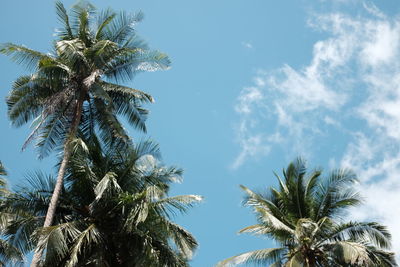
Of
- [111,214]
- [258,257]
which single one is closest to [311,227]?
[258,257]

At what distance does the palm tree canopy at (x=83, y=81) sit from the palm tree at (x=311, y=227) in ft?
20.6

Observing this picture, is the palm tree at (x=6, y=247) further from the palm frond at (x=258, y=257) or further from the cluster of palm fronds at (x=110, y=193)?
the palm frond at (x=258, y=257)

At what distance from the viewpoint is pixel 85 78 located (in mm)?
18203

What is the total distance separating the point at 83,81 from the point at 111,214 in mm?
5137

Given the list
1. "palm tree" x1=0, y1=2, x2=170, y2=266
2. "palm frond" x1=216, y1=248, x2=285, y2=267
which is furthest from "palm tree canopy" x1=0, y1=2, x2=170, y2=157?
"palm frond" x1=216, y1=248, x2=285, y2=267

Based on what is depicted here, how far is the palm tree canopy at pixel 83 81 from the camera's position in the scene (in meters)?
18.0

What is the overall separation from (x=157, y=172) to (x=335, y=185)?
7.44 m

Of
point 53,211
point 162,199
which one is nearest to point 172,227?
point 162,199

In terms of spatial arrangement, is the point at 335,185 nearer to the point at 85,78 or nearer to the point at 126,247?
the point at 126,247

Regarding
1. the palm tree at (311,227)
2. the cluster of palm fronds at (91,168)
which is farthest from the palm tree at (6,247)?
the palm tree at (311,227)

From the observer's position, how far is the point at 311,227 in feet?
57.4

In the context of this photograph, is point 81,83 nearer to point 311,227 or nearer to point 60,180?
point 60,180

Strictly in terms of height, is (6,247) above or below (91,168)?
below

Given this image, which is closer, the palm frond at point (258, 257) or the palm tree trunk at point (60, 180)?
the palm tree trunk at point (60, 180)
